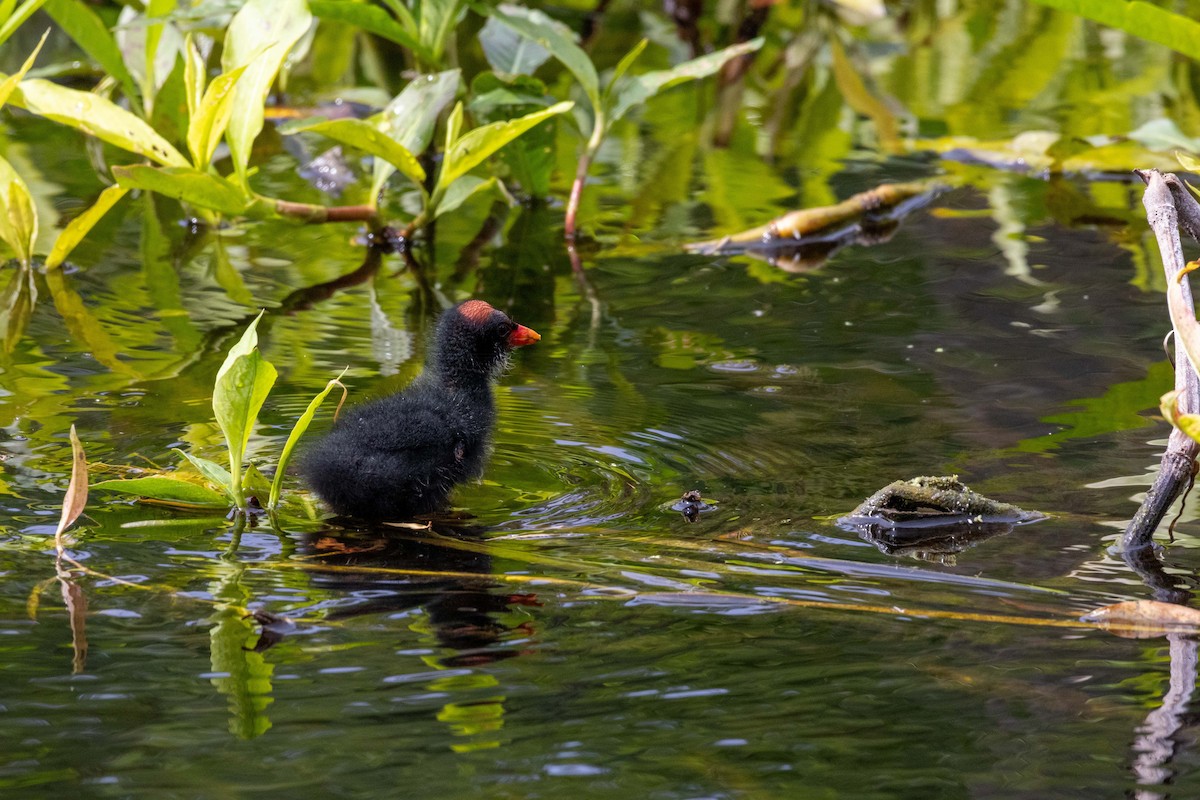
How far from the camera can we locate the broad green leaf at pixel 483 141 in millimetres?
4965

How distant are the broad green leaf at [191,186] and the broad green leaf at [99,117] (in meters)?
0.15

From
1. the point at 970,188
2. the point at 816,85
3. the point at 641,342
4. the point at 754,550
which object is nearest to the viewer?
the point at 754,550

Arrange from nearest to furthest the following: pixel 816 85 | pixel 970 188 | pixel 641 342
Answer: pixel 641 342
pixel 970 188
pixel 816 85

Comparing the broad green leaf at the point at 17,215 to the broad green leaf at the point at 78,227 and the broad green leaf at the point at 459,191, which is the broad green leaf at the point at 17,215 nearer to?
the broad green leaf at the point at 78,227

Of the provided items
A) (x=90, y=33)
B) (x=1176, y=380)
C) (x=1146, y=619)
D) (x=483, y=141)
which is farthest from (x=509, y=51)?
(x=1146, y=619)

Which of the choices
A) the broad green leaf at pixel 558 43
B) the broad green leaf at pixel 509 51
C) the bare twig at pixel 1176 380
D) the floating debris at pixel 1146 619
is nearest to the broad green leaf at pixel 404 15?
the broad green leaf at pixel 509 51

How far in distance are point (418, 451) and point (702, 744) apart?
4.67 ft

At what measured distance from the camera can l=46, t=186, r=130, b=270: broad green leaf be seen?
524 cm

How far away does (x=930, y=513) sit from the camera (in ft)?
11.2

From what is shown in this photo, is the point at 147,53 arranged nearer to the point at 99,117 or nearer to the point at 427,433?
the point at 99,117

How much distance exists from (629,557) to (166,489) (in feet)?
3.44

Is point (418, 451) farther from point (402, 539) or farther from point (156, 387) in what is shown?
point (156, 387)

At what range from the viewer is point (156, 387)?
4309 millimetres

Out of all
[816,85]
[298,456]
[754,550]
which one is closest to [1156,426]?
[754,550]
